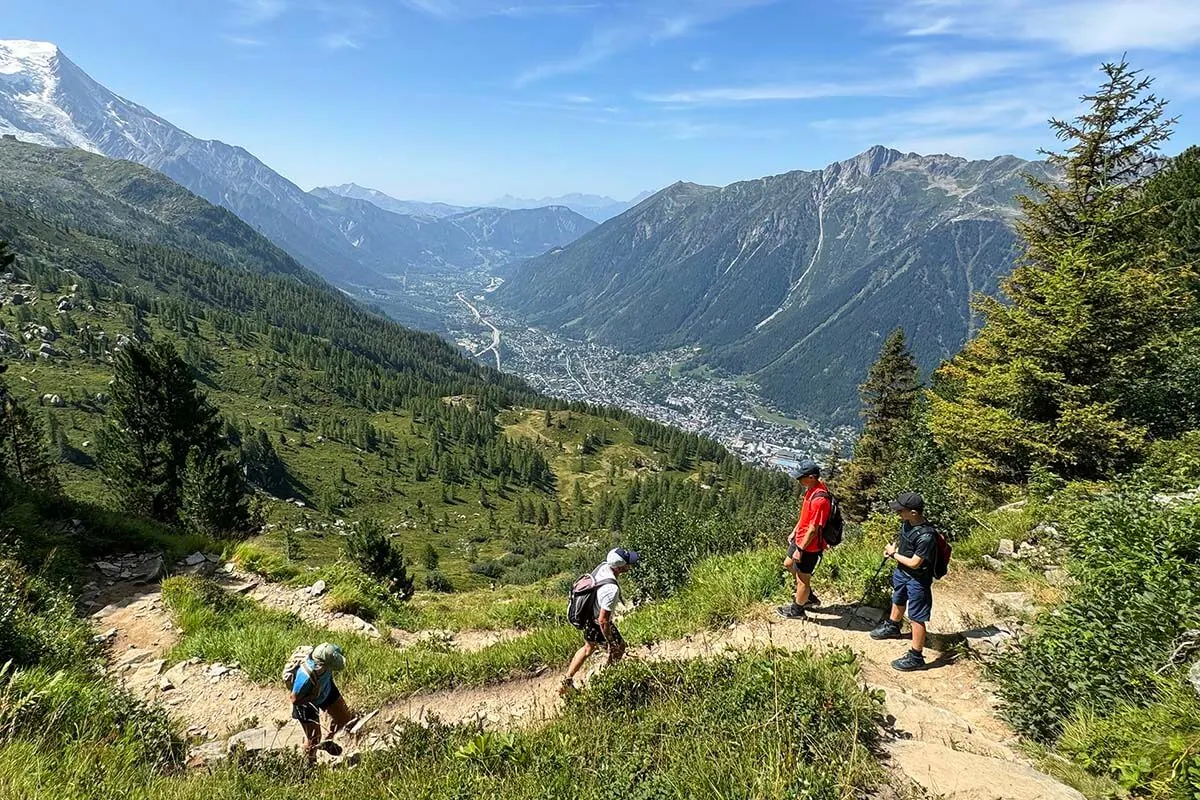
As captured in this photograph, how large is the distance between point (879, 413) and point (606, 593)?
35.6m

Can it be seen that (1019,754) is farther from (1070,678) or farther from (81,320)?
(81,320)

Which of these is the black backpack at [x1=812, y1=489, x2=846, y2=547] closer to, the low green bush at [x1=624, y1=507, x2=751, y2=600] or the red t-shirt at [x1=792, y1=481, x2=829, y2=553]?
the red t-shirt at [x1=792, y1=481, x2=829, y2=553]

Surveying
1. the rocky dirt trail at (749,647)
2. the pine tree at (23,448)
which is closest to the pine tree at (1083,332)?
the rocky dirt trail at (749,647)

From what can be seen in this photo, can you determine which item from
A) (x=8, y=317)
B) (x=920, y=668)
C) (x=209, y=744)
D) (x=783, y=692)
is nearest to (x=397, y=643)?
(x=209, y=744)

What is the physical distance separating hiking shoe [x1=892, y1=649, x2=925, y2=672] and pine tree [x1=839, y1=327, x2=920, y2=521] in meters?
30.9

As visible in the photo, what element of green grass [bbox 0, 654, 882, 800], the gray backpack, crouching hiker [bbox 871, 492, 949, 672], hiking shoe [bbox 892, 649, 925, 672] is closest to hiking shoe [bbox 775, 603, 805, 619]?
crouching hiker [bbox 871, 492, 949, 672]

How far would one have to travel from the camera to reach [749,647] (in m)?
8.04

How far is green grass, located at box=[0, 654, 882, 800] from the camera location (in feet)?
15.5

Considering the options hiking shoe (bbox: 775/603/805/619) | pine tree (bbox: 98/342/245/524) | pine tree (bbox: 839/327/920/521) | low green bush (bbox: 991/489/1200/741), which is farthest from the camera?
pine tree (bbox: 839/327/920/521)

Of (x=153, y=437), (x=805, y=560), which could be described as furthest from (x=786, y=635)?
(x=153, y=437)

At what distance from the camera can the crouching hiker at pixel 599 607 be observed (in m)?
8.45

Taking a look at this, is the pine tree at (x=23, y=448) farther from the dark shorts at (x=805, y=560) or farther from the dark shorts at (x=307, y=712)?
the dark shorts at (x=805, y=560)

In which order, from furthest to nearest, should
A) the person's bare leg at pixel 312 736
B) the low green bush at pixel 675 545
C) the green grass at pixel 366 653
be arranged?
the low green bush at pixel 675 545, the green grass at pixel 366 653, the person's bare leg at pixel 312 736

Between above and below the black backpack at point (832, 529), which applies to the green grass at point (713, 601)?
below
